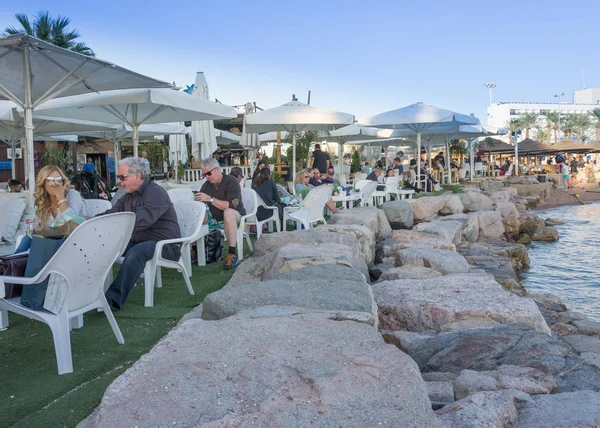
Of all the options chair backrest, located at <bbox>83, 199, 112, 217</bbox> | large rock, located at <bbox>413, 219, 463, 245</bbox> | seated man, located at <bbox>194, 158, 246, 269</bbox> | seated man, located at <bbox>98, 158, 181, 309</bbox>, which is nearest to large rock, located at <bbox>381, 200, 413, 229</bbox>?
large rock, located at <bbox>413, 219, 463, 245</bbox>

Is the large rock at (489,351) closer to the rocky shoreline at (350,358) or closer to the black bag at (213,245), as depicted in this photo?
the rocky shoreline at (350,358)

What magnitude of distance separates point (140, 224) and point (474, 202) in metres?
12.2

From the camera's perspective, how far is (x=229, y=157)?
24.5m

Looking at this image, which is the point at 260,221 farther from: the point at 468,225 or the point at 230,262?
the point at 468,225

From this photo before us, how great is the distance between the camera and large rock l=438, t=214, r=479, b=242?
37.3 ft

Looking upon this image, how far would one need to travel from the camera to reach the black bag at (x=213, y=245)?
21.3 ft

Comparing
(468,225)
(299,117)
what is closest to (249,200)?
(299,117)

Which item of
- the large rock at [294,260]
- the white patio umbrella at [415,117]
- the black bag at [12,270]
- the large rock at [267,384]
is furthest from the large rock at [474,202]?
the large rock at [267,384]

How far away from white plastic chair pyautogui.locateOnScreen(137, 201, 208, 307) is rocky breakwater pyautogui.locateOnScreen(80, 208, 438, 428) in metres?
1.48

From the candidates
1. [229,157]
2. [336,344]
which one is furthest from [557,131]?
[336,344]

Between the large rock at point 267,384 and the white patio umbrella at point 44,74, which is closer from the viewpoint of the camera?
the large rock at point 267,384

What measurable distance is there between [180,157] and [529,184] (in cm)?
1672

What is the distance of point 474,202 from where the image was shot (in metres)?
15.3

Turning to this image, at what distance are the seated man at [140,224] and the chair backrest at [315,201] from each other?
10.5 feet
